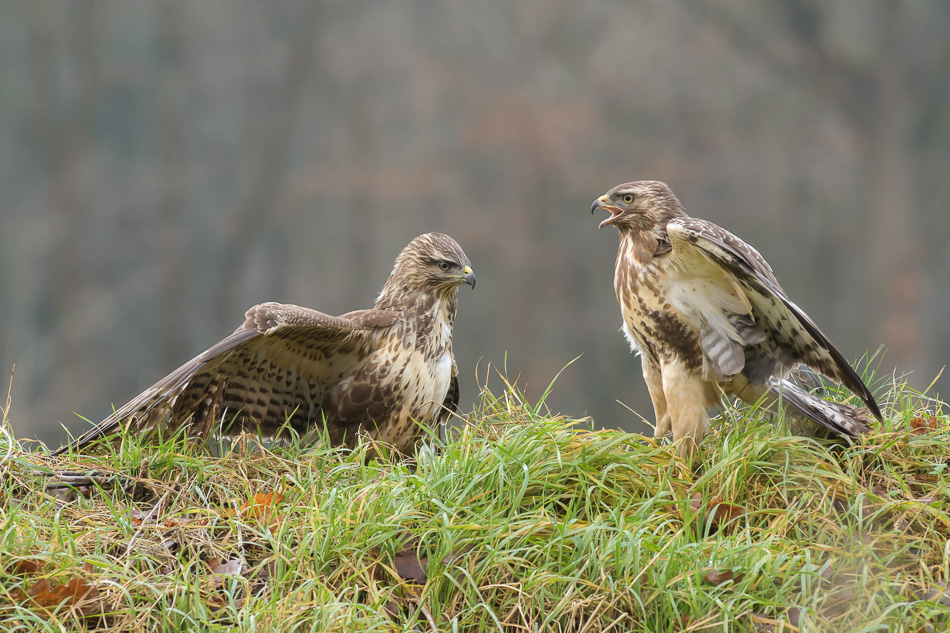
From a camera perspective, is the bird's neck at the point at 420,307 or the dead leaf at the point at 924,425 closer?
the dead leaf at the point at 924,425

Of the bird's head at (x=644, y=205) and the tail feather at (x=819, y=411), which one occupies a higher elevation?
the bird's head at (x=644, y=205)

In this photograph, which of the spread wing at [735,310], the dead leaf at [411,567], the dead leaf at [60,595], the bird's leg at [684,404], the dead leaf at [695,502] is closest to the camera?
the dead leaf at [60,595]

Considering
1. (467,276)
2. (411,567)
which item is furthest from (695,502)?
(467,276)

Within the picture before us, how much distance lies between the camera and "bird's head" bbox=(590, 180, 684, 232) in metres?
3.42

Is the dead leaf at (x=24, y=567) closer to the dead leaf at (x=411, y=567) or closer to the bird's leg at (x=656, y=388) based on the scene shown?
the dead leaf at (x=411, y=567)

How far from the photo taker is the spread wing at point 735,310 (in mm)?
2986

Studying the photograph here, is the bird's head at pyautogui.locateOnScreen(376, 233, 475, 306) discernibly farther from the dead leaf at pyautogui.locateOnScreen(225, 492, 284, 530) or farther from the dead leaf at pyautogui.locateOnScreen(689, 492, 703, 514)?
the dead leaf at pyautogui.locateOnScreen(689, 492, 703, 514)

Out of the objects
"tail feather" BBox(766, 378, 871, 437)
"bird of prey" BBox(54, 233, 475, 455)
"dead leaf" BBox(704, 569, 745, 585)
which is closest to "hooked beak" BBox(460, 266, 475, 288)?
"bird of prey" BBox(54, 233, 475, 455)

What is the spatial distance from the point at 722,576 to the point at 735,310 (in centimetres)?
107

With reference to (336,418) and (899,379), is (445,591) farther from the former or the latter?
(899,379)

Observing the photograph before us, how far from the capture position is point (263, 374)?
360 centimetres

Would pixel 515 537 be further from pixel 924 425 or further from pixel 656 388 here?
pixel 924 425

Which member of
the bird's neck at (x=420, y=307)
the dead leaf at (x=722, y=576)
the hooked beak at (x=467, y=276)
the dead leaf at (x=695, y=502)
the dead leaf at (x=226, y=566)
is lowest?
the dead leaf at (x=226, y=566)

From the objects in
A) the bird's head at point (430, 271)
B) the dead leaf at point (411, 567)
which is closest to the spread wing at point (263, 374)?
the bird's head at point (430, 271)
